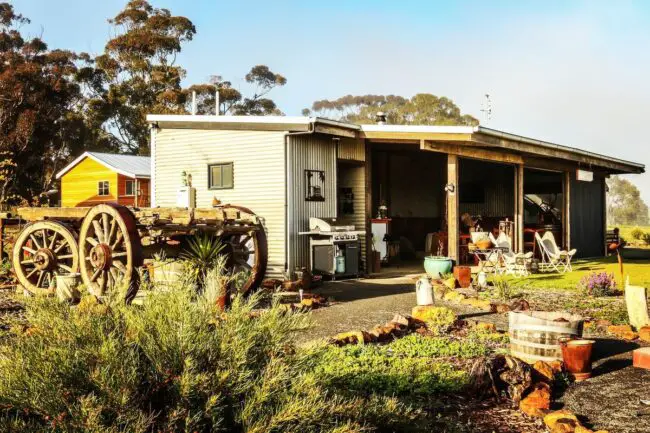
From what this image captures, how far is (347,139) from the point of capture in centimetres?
1678

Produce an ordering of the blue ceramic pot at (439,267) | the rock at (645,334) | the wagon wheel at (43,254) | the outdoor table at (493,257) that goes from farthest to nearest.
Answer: the outdoor table at (493,257), the blue ceramic pot at (439,267), the wagon wheel at (43,254), the rock at (645,334)

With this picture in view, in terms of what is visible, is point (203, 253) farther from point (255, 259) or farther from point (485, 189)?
point (485, 189)

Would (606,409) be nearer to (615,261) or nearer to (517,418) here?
(517,418)

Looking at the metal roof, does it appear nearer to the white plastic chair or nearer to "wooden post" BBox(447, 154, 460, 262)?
"wooden post" BBox(447, 154, 460, 262)

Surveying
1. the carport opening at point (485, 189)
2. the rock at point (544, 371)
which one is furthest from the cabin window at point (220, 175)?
the rock at point (544, 371)

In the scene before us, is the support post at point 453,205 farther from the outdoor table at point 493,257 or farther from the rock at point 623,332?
the rock at point 623,332

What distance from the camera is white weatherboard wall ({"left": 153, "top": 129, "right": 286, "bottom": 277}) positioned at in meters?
15.1

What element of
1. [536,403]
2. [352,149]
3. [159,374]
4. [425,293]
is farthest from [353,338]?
[352,149]

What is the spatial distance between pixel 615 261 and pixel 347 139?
10440mm

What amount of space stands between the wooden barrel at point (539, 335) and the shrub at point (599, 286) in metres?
5.60

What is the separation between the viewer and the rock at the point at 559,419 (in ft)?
15.5

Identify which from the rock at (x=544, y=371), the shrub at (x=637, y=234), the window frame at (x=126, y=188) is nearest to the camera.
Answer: the rock at (x=544, y=371)

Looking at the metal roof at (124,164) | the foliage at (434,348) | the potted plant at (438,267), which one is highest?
the metal roof at (124,164)

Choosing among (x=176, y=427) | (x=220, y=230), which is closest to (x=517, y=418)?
(x=176, y=427)
